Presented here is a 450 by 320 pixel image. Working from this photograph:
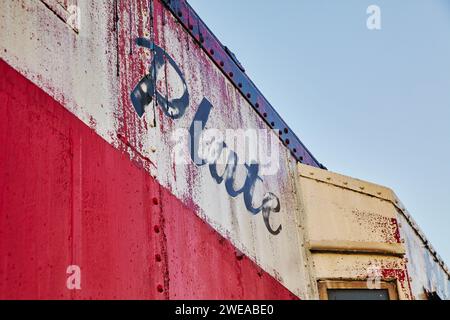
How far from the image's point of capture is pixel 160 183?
10.4 ft

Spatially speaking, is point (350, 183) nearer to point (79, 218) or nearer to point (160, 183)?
point (160, 183)

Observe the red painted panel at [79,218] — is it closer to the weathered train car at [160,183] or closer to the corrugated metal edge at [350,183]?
the weathered train car at [160,183]

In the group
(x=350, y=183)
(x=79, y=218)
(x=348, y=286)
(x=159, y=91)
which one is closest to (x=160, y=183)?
(x=159, y=91)

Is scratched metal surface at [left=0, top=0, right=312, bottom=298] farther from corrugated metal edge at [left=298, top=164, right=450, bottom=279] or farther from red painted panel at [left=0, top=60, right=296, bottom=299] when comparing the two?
corrugated metal edge at [left=298, top=164, right=450, bottom=279]

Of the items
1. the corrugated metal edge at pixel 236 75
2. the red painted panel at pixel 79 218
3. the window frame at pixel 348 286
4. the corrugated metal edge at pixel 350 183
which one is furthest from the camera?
the corrugated metal edge at pixel 350 183

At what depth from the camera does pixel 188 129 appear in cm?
367

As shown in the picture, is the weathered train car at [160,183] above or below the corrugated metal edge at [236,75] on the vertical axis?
below

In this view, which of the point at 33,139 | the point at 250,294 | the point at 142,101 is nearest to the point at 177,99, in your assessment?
the point at 142,101

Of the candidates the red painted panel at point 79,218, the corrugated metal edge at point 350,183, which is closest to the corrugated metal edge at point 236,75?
the corrugated metal edge at point 350,183

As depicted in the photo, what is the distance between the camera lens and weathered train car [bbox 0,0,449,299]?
7.78ft

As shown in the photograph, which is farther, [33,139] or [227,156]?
[227,156]

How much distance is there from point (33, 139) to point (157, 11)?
5.06ft

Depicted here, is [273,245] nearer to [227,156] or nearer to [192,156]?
[227,156]

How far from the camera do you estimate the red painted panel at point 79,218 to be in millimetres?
2219
